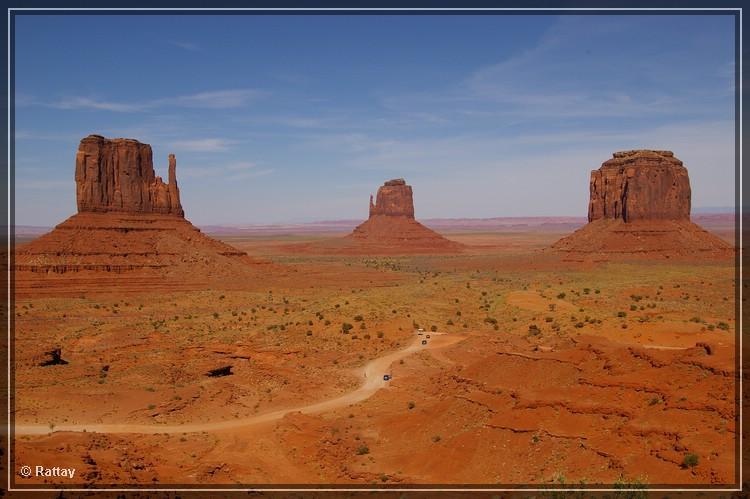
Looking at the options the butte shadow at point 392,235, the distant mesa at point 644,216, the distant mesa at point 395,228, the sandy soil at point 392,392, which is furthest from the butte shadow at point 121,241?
the distant mesa at point 395,228

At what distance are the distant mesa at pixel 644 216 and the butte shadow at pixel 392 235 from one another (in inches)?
1971

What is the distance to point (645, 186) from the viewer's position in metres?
88.7

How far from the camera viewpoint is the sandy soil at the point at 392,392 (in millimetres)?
→ 16875

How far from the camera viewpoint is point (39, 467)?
1494 centimetres

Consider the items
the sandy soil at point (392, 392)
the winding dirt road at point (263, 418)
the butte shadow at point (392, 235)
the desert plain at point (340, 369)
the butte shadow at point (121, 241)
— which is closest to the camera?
the sandy soil at point (392, 392)

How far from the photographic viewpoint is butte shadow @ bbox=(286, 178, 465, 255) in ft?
456

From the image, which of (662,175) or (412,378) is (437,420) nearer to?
(412,378)

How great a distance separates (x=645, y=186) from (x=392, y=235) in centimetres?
6932

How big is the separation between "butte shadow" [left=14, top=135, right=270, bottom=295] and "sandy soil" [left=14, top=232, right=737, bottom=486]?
15892 mm

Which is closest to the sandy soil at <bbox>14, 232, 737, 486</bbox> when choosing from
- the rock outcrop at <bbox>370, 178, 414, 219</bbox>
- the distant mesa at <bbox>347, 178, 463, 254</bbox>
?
the distant mesa at <bbox>347, 178, 463, 254</bbox>

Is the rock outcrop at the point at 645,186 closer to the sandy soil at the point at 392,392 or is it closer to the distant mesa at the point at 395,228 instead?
the sandy soil at the point at 392,392

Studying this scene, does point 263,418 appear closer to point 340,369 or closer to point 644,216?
point 340,369

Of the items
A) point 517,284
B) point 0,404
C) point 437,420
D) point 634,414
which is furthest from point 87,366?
point 517,284

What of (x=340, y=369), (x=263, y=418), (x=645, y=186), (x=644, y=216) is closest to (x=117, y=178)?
(x=340, y=369)
